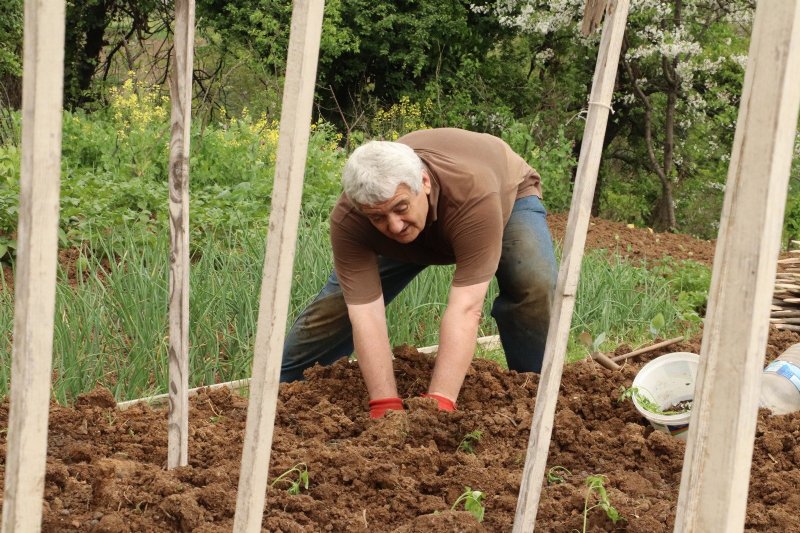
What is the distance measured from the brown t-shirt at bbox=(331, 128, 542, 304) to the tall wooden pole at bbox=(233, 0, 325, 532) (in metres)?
1.79

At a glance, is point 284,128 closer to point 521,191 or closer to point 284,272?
point 284,272

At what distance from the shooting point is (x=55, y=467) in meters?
2.51

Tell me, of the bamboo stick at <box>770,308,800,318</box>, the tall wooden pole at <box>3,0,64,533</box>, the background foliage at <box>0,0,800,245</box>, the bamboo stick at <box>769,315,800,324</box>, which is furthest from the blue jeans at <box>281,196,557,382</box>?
the background foliage at <box>0,0,800,245</box>

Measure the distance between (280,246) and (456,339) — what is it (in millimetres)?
1745

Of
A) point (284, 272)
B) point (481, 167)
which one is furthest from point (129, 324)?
point (284, 272)

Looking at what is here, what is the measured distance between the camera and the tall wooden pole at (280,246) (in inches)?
59.3

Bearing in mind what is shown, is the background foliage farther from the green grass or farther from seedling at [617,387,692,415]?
seedling at [617,387,692,415]

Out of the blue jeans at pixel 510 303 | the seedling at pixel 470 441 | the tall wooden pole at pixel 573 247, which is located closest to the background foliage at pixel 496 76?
the blue jeans at pixel 510 303

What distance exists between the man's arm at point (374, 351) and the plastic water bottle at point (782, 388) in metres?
1.39

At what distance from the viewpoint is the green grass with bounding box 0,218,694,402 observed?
3662mm

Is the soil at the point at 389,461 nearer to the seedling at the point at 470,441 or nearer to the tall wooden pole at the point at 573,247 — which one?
the seedling at the point at 470,441

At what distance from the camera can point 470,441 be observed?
3119 mm

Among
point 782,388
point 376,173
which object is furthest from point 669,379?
point 376,173

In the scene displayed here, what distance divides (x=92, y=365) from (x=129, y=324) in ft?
0.72
